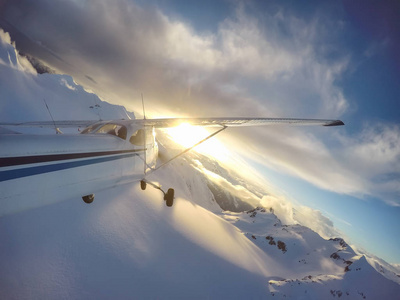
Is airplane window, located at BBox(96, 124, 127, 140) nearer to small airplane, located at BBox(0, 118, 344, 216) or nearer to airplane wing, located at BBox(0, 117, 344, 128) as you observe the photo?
small airplane, located at BBox(0, 118, 344, 216)

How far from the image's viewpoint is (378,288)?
48.4ft

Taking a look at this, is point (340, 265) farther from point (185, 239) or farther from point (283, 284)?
point (185, 239)

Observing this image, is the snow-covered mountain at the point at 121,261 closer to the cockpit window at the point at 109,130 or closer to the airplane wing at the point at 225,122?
the cockpit window at the point at 109,130

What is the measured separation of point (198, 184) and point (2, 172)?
7952 centimetres

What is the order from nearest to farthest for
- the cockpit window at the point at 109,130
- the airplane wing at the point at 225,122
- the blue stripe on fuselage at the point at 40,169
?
the blue stripe on fuselage at the point at 40,169, the cockpit window at the point at 109,130, the airplane wing at the point at 225,122

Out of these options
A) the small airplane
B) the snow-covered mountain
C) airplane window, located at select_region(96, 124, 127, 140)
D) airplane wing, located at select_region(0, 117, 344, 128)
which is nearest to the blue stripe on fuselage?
the small airplane

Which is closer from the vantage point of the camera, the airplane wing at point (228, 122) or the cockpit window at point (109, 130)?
the cockpit window at point (109, 130)

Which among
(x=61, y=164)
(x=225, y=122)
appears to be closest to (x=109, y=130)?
(x=61, y=164)

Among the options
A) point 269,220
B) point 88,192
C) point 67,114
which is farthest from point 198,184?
point 88,192

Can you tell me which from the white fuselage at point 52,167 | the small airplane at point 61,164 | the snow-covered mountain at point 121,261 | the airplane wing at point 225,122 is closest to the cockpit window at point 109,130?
the small airplane at point 61,164

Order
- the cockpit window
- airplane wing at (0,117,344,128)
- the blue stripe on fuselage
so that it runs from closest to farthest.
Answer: the blue stripe on fuselage < the cockpit window < airplane wing at (0,117,344,128)

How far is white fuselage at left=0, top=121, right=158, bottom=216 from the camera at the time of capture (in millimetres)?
1905

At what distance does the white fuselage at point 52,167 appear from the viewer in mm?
1905

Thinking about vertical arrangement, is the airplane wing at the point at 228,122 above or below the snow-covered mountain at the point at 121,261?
above
